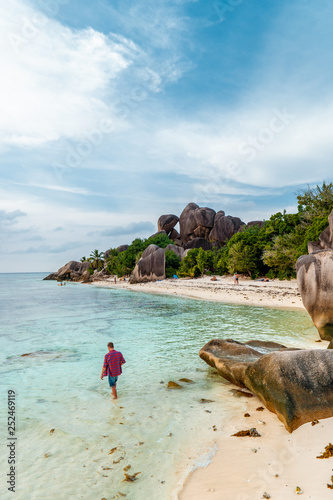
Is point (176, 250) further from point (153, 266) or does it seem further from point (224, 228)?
point (224, 228)

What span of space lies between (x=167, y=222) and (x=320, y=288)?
225ft

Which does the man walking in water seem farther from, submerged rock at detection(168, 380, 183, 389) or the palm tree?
the palm tree

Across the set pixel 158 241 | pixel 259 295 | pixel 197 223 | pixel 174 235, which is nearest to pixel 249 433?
pixel 259 295

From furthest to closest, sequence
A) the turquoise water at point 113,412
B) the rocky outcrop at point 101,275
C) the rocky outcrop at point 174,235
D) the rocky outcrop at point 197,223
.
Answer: the rocky outcrop at point 174,235 < the rocky outcrop at point 101,275 < the rocky outcrop at point 197,223 < the turquoise water at point 113,412

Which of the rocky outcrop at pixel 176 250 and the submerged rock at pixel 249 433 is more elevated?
the rocky outcrop at pixel 176 250

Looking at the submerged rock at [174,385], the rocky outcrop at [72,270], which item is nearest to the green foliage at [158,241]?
the rocky outcrop at [72,270]

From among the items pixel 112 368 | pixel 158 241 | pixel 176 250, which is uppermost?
pixel 158 241

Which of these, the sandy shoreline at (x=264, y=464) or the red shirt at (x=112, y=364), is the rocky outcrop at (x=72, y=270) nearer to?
the red shirt at (x=112, y=364)

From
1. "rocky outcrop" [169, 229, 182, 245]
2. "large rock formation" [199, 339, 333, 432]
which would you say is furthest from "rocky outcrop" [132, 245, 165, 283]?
"large rock formation" [199, 339, 333, 432]

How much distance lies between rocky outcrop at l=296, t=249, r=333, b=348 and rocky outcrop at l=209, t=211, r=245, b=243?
54485 mm

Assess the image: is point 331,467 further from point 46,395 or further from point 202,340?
point 202,340

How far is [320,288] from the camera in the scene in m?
10.9

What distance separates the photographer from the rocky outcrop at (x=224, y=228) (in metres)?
66.1

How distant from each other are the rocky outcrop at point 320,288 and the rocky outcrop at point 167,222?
6744 centimetres
